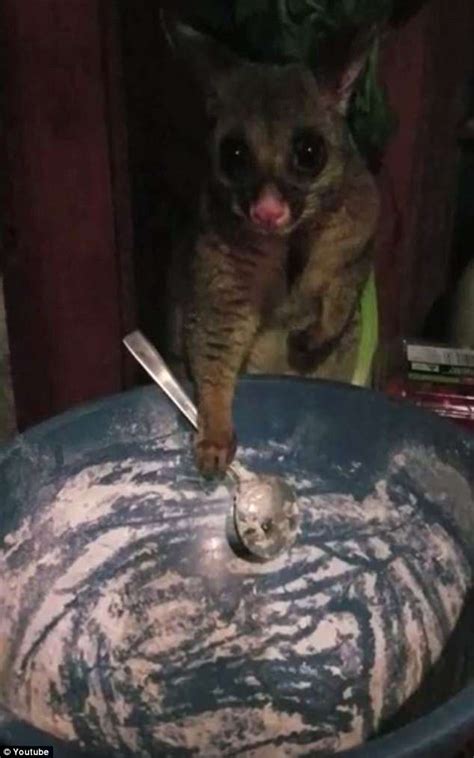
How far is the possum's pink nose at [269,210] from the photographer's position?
2.58 feet

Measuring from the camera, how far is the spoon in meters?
0.89

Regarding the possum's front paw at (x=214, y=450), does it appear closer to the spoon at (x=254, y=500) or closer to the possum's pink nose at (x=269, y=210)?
the spoon at (x=254, y=500)

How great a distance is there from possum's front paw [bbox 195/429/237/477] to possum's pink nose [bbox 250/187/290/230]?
170 millimetres

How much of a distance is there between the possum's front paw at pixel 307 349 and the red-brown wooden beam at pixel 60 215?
0.22 m

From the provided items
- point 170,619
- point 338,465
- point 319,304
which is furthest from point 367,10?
point 170,619

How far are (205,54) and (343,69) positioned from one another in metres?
0.10

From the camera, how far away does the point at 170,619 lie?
2.88 ft

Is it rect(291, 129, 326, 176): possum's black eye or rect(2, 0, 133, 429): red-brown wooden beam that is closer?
rect(291, 129, 326, 176): possum's black eye

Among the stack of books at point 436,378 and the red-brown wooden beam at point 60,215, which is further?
the stack of books at point 436,378

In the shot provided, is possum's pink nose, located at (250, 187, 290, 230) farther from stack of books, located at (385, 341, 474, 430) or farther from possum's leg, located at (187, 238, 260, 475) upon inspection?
stack of books, located at (385, 341, 474, 430)
